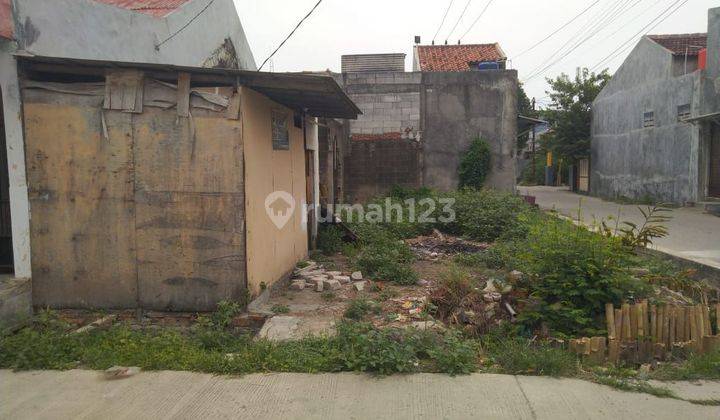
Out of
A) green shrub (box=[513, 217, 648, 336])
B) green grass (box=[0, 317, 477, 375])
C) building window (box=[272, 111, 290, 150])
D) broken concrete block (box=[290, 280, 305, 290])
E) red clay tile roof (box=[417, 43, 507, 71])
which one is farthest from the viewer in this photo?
red clay tile roof (box=[417, 43, 507, 71])

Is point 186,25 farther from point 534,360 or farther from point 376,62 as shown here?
point 376,62

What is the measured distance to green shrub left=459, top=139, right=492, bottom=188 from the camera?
18.1 meters

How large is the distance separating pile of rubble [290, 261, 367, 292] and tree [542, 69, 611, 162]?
22223mm

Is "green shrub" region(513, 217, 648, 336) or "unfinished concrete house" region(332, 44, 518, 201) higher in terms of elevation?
"unfinished concrete house" region(332, 44, 518, 201)

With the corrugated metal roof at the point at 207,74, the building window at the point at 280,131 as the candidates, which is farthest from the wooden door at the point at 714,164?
the corrugated metal roof at the point at 207,74

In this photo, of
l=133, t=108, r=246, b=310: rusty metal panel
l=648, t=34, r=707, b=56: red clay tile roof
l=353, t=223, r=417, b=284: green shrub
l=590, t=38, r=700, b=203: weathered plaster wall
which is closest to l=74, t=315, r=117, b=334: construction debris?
l=133, t=108, r=246, b=310: rusty metal panel

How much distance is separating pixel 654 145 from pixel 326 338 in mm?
19965

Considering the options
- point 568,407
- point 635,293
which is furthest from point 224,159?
point 635,293

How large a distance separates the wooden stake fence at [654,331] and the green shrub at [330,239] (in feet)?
20.7

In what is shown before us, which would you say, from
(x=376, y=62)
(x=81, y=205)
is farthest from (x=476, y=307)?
(x=376, y=62)

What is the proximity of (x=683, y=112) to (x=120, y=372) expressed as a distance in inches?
793

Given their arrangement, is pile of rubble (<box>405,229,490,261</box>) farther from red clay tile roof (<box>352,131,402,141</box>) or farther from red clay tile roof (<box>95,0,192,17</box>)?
red clay tile roof (<box>352,131,402,141</box>)

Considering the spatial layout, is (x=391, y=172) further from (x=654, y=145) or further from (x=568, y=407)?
(x=568, y=407)

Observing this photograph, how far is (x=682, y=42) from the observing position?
2072 cm
